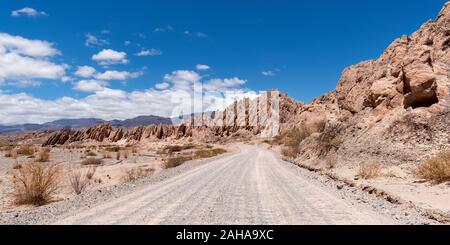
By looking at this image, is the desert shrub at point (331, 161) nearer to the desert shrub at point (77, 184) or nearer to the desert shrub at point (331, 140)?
the desert shrub at point (331, 140)

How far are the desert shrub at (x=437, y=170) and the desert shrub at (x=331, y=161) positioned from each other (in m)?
8.50

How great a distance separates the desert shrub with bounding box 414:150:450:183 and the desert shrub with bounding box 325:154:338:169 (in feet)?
27.9

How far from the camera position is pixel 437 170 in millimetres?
12234

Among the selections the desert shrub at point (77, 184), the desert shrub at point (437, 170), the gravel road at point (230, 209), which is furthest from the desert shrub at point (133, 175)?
the desert shrub at point (437, 170)

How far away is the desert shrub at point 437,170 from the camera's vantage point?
1192cm

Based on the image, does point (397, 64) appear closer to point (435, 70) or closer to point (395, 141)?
point (435, 70)

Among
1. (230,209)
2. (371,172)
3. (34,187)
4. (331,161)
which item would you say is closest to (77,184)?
(34,187)

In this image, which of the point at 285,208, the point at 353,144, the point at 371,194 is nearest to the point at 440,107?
the point at 353,144

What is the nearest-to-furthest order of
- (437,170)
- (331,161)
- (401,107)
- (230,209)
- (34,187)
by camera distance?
(230,209)
(34,187)
(437,170)
(401,107)
(331,161)

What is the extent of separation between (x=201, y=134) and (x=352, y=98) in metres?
101

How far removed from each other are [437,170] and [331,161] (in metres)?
10.3

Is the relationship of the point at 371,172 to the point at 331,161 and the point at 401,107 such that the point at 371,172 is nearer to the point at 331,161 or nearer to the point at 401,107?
the point at 331,161

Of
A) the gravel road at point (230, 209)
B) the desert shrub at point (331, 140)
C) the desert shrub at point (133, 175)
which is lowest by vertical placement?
the desert shrub at point (133, 175)

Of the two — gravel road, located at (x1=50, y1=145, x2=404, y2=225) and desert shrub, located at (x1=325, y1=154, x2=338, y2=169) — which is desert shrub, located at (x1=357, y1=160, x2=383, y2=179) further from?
desert shrub, located at (x1=325, y1=154, x2=338, y2=169)
